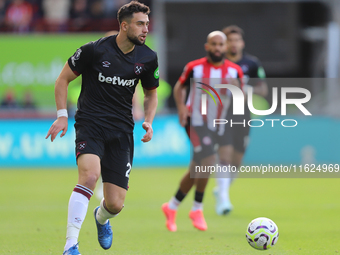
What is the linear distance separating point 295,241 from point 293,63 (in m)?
20.8

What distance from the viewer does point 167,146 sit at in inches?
637

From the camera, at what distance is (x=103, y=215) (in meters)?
5.72

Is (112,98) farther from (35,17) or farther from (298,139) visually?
(35,17)

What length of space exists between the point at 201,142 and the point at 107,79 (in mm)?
2362

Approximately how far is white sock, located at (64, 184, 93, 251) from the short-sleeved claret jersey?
0.67 m

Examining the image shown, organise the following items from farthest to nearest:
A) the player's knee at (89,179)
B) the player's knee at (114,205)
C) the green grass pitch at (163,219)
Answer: the green grass pitch at (163,219) → the player's knee at (114,205) → the player's knee at (89,179)

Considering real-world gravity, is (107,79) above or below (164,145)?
above

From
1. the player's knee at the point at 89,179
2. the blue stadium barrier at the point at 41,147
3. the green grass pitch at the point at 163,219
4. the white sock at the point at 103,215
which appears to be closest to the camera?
the player's knee at the point at 89,179

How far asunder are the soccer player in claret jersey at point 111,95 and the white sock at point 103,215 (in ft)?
0.33

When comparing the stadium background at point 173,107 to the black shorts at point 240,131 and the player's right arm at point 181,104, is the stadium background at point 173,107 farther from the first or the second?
the player's right arm at point 181,104

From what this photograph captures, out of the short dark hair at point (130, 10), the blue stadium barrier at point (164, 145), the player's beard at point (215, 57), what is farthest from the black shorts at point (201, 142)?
the blue stadium barrier at point (164, 145)

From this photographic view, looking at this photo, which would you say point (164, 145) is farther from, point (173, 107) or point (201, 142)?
point (173, 107)

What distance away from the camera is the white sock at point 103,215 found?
224 inches

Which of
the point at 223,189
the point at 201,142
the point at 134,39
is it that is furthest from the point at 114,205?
the point at 223,189
